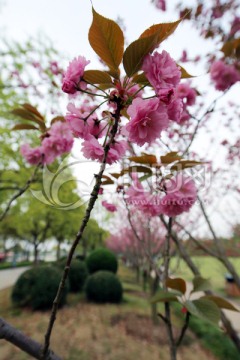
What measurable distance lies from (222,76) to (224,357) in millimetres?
5205

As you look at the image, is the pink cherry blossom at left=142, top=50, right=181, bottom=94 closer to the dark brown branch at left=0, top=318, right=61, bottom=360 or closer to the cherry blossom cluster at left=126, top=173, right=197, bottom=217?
the cherry blossom cluster at left=126, top=173, right=197, bottom=217

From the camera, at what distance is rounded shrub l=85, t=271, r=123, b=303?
24.5ft

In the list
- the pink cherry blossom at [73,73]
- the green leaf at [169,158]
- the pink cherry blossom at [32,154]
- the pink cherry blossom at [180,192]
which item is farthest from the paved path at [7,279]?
the pink cherry blossom at [73,73]

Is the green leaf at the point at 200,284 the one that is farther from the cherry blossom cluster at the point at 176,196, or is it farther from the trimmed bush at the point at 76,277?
the trimmed bush at the point at 76,277

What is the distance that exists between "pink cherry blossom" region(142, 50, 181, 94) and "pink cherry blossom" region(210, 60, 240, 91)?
5.79ft

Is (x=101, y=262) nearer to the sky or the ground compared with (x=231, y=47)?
nearer to the ground

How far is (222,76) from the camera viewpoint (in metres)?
2.32

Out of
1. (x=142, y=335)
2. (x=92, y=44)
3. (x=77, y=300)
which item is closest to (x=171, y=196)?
(x=92, y=44)

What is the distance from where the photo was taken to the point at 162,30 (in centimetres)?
73

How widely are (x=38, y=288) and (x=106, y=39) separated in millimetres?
7037

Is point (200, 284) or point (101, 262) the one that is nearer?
point (200, 284)

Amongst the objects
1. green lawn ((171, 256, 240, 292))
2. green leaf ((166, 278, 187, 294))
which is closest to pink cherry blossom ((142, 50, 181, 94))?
green leaf ((166, 278, 187, 294))

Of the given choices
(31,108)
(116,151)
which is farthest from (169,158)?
(31,108)

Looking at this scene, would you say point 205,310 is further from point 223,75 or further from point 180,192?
point 223,75
